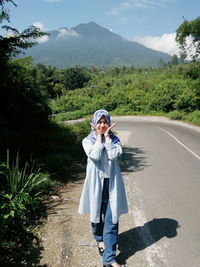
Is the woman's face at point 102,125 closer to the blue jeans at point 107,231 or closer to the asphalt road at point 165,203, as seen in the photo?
the blue jeans at point 107,231

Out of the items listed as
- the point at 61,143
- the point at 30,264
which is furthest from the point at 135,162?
the point at 30,264

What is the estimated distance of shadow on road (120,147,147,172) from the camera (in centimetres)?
795

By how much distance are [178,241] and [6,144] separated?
4.37m

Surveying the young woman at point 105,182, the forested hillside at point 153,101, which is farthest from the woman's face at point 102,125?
the forested hillside at point 153,101

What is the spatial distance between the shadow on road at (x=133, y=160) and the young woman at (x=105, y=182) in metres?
4.26

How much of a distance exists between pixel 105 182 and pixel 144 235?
4.15 ft

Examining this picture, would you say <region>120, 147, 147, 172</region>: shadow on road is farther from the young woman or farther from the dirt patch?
the young woman

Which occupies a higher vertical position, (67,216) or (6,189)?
(6,189)

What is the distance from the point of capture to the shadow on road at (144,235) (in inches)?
146

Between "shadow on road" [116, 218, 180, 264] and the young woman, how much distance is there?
1.27 feet

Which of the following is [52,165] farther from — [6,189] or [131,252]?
[131,252]

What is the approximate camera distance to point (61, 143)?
9836 millimetres

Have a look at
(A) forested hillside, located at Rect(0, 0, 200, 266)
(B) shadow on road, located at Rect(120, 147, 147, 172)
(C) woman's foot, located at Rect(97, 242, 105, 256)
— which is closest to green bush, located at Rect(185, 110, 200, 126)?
(A) forested hillside, located at Rect(0, 0, 200, 266)

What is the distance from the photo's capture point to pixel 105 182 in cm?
345
